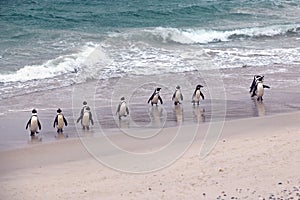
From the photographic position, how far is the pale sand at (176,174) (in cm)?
1000

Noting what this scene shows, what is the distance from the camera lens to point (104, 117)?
15.9 m

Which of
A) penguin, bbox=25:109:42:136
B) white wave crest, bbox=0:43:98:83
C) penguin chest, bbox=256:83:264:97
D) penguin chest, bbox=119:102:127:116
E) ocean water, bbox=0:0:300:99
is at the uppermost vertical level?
ocean water, bbox=0:0:300:99

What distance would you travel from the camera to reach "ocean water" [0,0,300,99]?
2300 cm

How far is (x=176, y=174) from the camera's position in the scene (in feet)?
35.8

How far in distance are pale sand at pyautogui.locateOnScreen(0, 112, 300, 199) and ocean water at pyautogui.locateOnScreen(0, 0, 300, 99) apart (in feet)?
22.5

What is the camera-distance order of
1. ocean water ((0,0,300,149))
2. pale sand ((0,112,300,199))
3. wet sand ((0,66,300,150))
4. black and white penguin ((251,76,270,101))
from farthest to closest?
black and white penguin ((251,76,270,101)), ocean water ((0,0,300,149)), wet sand ((0,66,300,150)), pale sand ((0,112,300,199))

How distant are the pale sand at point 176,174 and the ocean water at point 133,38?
22.5 ft

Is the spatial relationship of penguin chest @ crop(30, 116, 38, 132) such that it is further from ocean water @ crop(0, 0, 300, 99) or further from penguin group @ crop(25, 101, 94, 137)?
Result: ocean water @ crop(0, 0, 300, 99)

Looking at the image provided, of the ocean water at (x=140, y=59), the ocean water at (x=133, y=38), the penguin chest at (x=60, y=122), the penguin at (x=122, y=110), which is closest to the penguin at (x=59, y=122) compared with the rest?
the penguin chest at (x=60, y=122)

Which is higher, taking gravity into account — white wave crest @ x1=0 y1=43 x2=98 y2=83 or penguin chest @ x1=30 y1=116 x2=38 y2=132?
white wave crest @ x1=0 y1=43 x2=98 y2=83

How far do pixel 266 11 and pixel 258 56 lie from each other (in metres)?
20.0

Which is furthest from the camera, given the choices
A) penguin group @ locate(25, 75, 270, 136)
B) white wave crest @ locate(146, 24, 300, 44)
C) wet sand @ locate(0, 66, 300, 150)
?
white wave crest @ locate(146, 24, 300, 44)

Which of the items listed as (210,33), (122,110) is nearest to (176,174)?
(122,110)

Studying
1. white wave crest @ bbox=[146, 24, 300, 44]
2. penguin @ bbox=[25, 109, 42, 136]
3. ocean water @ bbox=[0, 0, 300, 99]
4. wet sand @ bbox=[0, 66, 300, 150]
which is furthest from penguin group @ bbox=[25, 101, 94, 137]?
white wave crest @ bbox=[146, 24, 300, 44]
